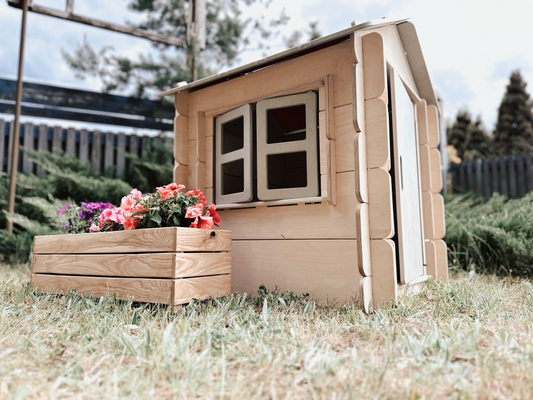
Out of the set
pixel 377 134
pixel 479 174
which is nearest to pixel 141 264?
pixel 377 134

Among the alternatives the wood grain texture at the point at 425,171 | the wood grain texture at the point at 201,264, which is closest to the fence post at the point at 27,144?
the wood grain texture at the point at 201,264

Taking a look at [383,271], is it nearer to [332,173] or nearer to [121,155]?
[332,173]

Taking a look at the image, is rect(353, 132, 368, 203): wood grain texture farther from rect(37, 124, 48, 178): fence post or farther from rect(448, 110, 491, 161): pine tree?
rect(448, 110, 491, 161): pine tree

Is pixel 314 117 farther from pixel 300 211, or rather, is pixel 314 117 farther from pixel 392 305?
pixel 392 305

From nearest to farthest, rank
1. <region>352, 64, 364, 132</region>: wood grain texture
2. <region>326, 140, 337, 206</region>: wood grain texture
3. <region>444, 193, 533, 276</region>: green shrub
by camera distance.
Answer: <region>352, 64, 364, 132</region>: wood grain texture
<region>326, 140, 337, 206</region>: wood grain texture
<region>444, 193, 533, 276</region>: green shrub

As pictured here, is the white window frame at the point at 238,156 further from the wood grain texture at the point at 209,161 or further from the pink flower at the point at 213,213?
the pink flower at the point at 213,213

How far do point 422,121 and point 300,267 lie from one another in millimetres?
1997

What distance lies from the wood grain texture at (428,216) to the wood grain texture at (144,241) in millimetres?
1878

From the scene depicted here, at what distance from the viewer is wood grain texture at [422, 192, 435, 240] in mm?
3395

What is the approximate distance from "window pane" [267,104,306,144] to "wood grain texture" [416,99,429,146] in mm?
1109

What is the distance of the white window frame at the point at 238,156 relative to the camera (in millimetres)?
2775

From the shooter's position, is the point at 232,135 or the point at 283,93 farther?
the point at 232,135

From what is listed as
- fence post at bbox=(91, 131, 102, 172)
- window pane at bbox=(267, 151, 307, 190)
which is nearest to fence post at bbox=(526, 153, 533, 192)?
window pane at bbox=(267, 151, 307, 190)

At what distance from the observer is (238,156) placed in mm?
2879
